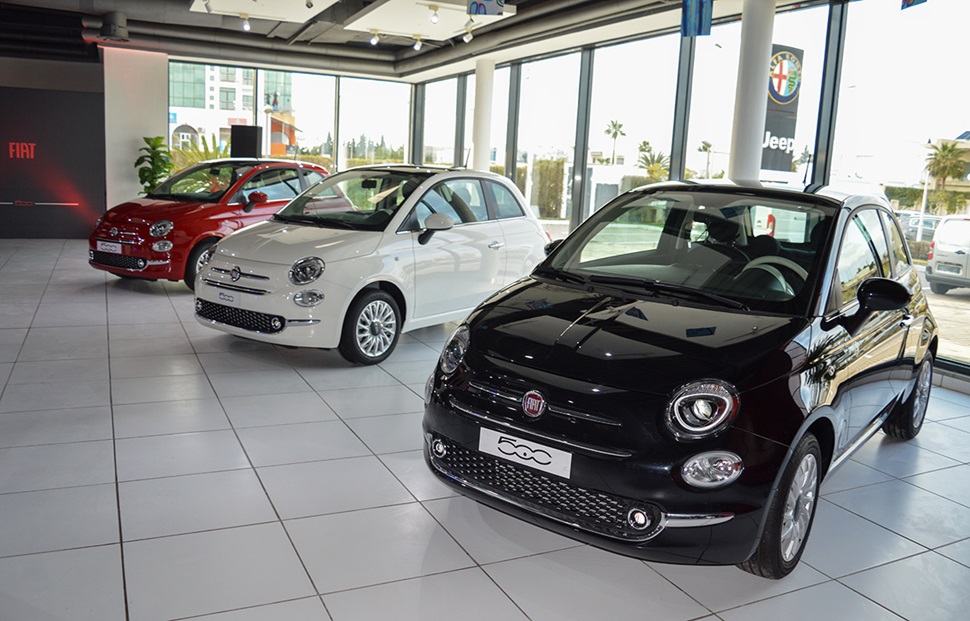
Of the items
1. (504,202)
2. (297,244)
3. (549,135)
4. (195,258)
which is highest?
(549,135)

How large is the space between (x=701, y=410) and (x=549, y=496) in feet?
1.86

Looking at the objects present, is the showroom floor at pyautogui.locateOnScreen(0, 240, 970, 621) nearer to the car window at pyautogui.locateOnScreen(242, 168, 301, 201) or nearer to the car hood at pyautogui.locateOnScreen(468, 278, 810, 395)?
the car hood at pyautogui.locateOnScreen(468, 278, 810, 395)

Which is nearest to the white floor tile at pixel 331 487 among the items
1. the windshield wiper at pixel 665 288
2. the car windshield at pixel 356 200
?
the windshield wiper at pixel 665 288

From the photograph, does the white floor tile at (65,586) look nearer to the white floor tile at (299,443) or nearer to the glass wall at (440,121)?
the white floor tile at (299,443)

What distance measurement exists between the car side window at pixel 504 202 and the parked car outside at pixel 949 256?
11.0ft

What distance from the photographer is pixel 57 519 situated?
9.91 ft

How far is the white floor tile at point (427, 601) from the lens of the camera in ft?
8.26

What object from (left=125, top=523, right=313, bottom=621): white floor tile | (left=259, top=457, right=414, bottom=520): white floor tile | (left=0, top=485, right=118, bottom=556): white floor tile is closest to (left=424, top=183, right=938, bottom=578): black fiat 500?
→ (left=259, top=457, right=414, bottom=520): white floor tile

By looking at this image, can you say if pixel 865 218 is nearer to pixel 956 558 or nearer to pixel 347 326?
pixel 956 558

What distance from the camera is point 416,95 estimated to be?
1638 cm

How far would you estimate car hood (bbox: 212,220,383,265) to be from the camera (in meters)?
5.26

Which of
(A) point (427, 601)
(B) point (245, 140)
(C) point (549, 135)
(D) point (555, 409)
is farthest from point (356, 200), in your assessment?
(B) point (245, 140)

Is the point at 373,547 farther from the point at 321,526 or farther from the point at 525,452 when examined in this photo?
the point at 525,452

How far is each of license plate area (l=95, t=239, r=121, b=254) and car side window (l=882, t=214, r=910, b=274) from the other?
260 inches
